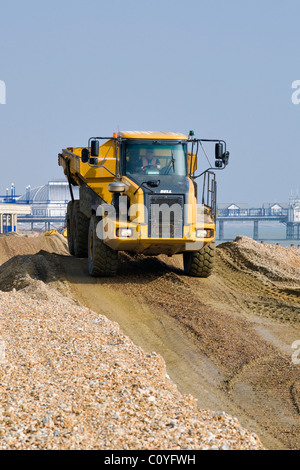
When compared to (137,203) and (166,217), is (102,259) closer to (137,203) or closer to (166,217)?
(137,203)

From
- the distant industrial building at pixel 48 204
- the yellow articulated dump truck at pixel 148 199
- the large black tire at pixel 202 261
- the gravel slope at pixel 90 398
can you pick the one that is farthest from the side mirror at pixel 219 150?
the distant industrial building at pixel 48 204

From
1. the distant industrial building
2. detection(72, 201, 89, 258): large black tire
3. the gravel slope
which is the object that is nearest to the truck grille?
the gravel slope

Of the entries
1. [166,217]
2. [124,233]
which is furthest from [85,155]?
[166,217]

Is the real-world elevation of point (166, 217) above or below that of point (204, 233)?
above

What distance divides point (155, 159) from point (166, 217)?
1.33 metres

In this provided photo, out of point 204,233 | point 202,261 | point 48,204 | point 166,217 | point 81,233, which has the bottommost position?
point 48,204

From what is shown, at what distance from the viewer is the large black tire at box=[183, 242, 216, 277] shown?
44.4 ft

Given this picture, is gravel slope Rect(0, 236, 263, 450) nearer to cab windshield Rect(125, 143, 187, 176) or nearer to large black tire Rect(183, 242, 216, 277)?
cab windshield Rect(125, 143, 187, 176)

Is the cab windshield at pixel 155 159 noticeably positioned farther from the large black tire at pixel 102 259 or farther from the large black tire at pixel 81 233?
the large black tire at pixel 81 233

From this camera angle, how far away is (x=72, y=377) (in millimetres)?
6277

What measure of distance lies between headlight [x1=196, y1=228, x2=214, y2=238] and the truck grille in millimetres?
392

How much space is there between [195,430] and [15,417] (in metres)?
1.41

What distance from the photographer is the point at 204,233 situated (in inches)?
500
